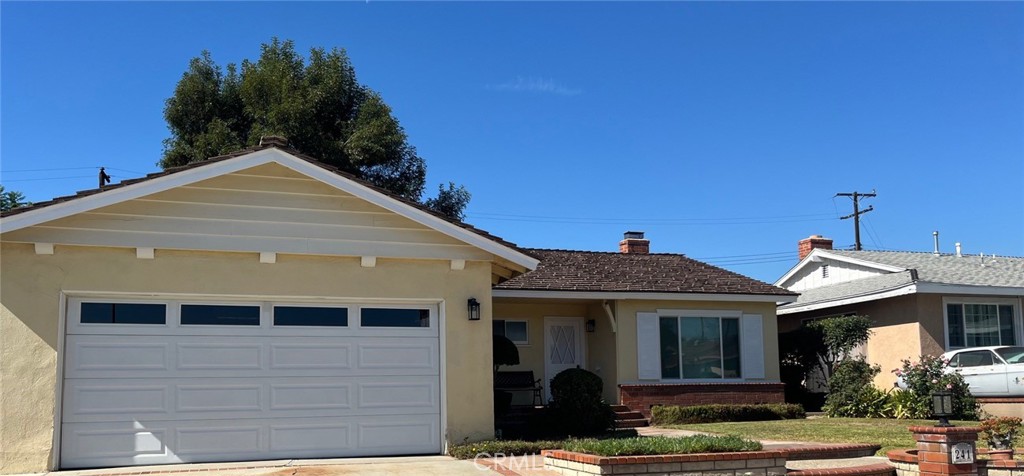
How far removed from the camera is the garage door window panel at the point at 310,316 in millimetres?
13242

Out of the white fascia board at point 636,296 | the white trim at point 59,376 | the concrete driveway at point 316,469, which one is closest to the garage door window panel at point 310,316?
the concrete driveway at point 316,469

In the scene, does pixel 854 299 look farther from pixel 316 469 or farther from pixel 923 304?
pixel 316 469

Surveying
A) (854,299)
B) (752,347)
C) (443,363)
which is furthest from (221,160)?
(854,299)

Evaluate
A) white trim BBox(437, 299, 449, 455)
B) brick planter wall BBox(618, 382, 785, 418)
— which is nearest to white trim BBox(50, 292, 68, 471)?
white trim BBox(437, 299, 449, 455)

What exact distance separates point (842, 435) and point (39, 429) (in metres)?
12.1

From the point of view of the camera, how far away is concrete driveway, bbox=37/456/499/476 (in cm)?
1155

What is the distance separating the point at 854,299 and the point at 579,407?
37.8 ft

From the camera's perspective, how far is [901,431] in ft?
53.5

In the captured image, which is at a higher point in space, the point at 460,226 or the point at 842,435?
the point at 460,226

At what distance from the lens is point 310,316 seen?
13.4 meters

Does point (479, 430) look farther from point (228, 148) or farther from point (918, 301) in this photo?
point (228, 148)

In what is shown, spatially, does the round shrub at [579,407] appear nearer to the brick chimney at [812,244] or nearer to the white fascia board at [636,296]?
the white fascia board at [636,296]

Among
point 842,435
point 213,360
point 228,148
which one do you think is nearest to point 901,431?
point 842,435

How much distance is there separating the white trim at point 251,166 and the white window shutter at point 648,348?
7.26 metres
